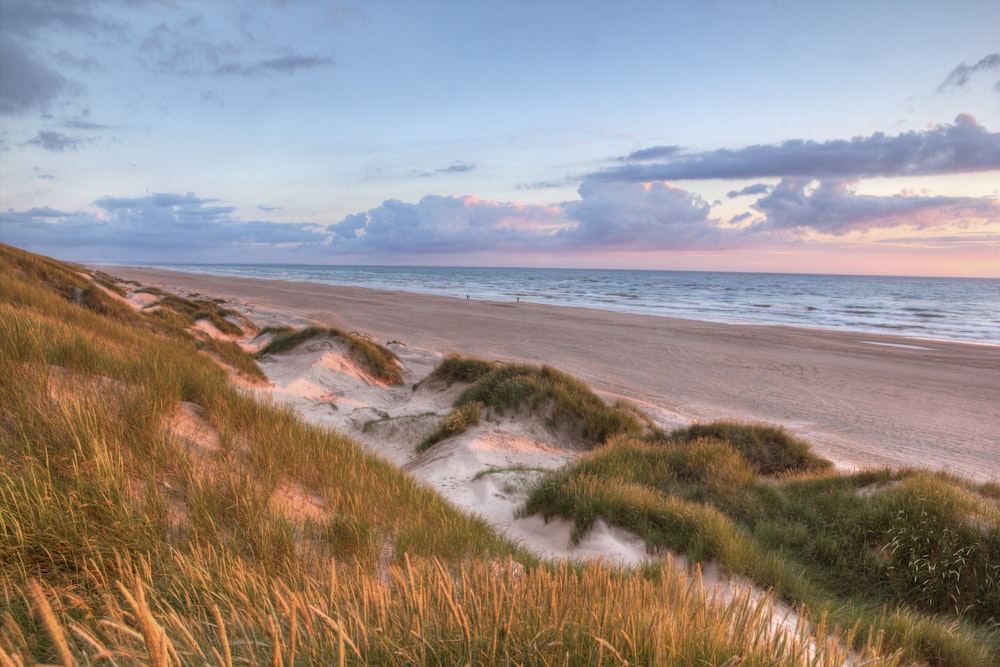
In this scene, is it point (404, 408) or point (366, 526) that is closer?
point (366, 526)

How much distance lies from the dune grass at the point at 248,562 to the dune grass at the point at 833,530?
153 cm

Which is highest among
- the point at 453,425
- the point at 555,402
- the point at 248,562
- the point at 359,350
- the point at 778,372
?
the point at 248,562

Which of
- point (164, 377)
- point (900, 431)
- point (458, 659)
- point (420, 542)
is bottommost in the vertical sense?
point (900, 431)

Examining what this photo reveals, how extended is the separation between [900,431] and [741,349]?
37.4 ft

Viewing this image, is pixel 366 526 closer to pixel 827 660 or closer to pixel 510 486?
pixel 827 660

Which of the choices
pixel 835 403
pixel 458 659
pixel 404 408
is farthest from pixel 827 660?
pixel 835 403

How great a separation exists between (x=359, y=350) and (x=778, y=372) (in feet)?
49.8

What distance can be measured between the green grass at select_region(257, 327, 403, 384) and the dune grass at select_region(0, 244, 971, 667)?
34.5 ft

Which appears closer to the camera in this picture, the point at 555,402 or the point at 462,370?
the point at 555,402

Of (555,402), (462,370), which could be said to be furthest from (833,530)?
(462,370)

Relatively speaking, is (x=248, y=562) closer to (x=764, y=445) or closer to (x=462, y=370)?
(x=764, y=445)

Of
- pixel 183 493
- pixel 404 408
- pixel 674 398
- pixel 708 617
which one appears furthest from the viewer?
pixel 674 398

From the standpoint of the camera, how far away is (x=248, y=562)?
7.99ft

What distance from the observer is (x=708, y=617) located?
6.39ft
